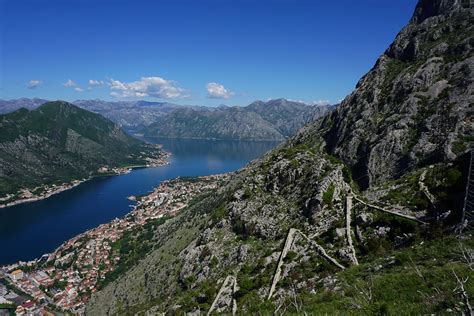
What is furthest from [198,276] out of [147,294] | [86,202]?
[86,202]

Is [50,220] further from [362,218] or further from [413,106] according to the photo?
[362,218]

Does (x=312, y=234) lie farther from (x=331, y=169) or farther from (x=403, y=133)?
(x=403, y=133)

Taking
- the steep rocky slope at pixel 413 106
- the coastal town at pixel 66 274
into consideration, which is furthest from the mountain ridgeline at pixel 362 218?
the coastal town at pixel 66 274

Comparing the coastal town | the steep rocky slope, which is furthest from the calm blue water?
the steep rocky slope

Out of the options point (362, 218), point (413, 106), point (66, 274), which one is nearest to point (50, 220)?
point (66, 274)

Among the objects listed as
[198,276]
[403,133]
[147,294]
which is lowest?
[147,294]

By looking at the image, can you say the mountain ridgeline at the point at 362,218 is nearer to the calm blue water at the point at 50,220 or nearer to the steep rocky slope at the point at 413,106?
the steep rocky slope at the point at 413,106
